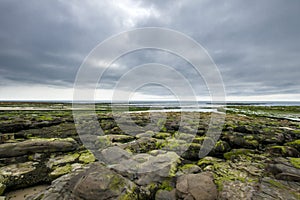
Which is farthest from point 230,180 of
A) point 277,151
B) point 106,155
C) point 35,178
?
point 35,178

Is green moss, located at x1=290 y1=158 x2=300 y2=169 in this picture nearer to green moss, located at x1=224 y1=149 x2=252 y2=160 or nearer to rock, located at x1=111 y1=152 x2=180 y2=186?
green moss, located at x1=224 y1=149 x2=252 y2=160

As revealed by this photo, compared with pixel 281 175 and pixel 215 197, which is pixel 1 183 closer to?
pixel 215 197

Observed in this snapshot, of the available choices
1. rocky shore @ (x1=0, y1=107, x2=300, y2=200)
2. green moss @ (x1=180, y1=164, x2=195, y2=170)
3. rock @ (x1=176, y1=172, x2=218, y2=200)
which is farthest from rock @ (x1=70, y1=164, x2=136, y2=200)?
green moss @ (x1=180, y1=164, x2=195, y2=170)

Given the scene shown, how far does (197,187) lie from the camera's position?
528 centimetres

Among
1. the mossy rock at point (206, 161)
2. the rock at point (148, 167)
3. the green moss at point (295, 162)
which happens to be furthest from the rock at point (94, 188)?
the green moss at point (295, 162)

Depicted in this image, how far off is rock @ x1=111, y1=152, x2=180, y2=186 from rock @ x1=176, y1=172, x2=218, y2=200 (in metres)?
0.98

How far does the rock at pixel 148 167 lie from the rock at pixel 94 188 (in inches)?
30.1

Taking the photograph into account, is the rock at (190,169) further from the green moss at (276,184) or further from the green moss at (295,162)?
the green moss at (295,162)

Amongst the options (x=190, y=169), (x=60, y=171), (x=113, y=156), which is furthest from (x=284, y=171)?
(x=60, y=171)

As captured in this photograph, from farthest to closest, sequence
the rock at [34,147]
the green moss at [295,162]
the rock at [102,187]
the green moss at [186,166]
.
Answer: the rock at [34,147] < the green moss at [186,166] < the green moss at [295,162] < the rock at [102,187]

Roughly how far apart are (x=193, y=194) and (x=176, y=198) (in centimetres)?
60

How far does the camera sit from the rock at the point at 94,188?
15.7ft

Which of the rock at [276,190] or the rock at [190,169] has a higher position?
the rock at [276,190]

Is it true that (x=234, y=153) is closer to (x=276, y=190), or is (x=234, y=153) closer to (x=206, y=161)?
(x=206, y=161)
